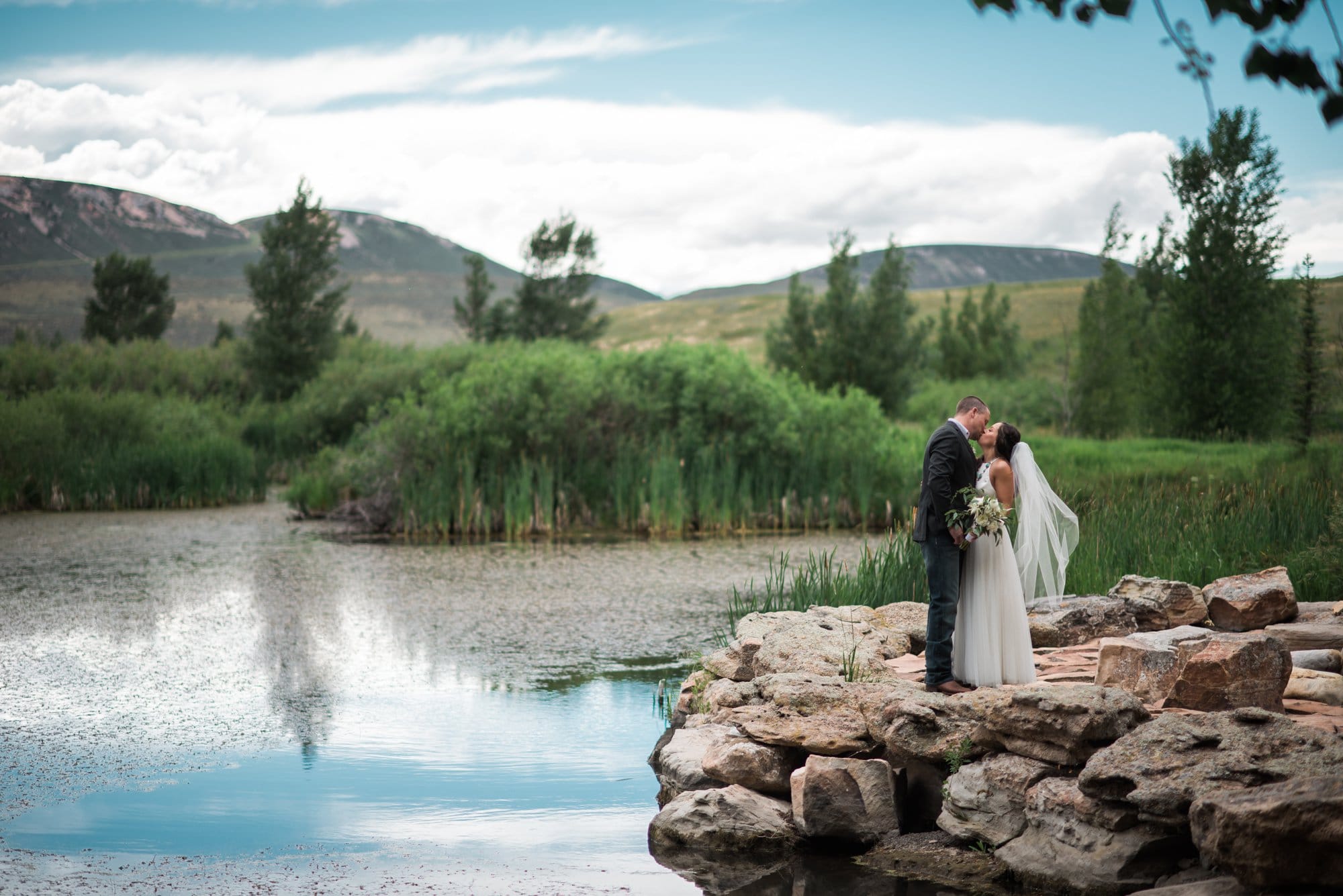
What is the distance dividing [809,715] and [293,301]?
25179 millimetres

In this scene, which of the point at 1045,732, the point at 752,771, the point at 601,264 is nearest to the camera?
the point at 1045,732

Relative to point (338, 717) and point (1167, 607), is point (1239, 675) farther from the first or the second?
point (338, 717)

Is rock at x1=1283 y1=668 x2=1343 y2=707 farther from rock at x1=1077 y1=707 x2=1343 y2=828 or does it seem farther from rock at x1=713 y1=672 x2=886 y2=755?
rock at x1=713 y1=672 x2=886 y2=755

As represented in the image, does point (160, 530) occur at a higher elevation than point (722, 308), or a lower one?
lower

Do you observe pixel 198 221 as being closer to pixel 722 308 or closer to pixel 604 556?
pixel 722 308

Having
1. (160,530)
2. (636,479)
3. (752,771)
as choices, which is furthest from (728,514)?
(752,771)

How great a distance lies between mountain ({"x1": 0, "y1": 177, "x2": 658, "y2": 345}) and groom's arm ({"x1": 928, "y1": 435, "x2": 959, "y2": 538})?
62.9m

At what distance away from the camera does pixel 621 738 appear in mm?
A: 6355

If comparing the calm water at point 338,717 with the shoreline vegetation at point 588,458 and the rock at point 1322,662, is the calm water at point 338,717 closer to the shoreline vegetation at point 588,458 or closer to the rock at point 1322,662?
the shoreline vegetation at point 588,458

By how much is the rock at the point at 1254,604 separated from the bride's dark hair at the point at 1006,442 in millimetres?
1479

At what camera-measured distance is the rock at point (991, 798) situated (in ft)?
15.3

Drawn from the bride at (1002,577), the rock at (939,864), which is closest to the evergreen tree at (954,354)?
the bride at (1002,577)

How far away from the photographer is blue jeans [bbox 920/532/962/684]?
19.4ft

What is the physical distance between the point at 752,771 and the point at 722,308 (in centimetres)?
12731
